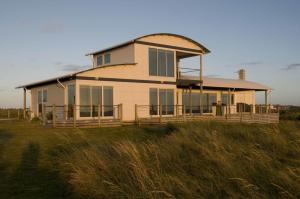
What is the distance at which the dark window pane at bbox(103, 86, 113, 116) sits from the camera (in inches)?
792

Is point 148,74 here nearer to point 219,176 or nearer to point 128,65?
point 128,65

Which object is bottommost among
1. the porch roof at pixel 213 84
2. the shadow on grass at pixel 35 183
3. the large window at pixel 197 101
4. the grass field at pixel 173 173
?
the shadow on grass at pixel 35 183

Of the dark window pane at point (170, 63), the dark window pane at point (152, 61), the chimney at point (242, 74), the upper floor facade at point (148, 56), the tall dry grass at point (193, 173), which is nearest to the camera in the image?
the tall dry grass at point (193, 173)

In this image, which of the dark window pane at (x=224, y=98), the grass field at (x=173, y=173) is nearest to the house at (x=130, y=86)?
the dark window pane at (x=224, y=98)

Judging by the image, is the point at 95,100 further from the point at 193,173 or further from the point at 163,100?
the point at 193,173

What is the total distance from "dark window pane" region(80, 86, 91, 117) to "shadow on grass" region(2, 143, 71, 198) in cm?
1066

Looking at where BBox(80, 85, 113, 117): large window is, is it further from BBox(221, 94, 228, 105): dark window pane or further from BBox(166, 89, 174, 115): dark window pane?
BBox(221, 94, 228, 105): dark window pane

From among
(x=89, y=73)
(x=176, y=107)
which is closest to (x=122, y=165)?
(x=89, y=73)

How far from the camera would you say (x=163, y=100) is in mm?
23438

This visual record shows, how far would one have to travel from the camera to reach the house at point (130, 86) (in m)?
19.4

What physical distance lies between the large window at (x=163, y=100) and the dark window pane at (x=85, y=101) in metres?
5.10

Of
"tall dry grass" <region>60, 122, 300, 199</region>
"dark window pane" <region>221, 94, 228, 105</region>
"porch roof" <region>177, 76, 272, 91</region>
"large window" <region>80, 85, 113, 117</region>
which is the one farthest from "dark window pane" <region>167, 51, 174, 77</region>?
"tall dry grass" <region>60, 122, 300, 199</region>

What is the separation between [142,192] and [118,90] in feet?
53.3

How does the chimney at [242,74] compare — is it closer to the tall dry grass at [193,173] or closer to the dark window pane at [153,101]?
the dark window pane at [153,101]
